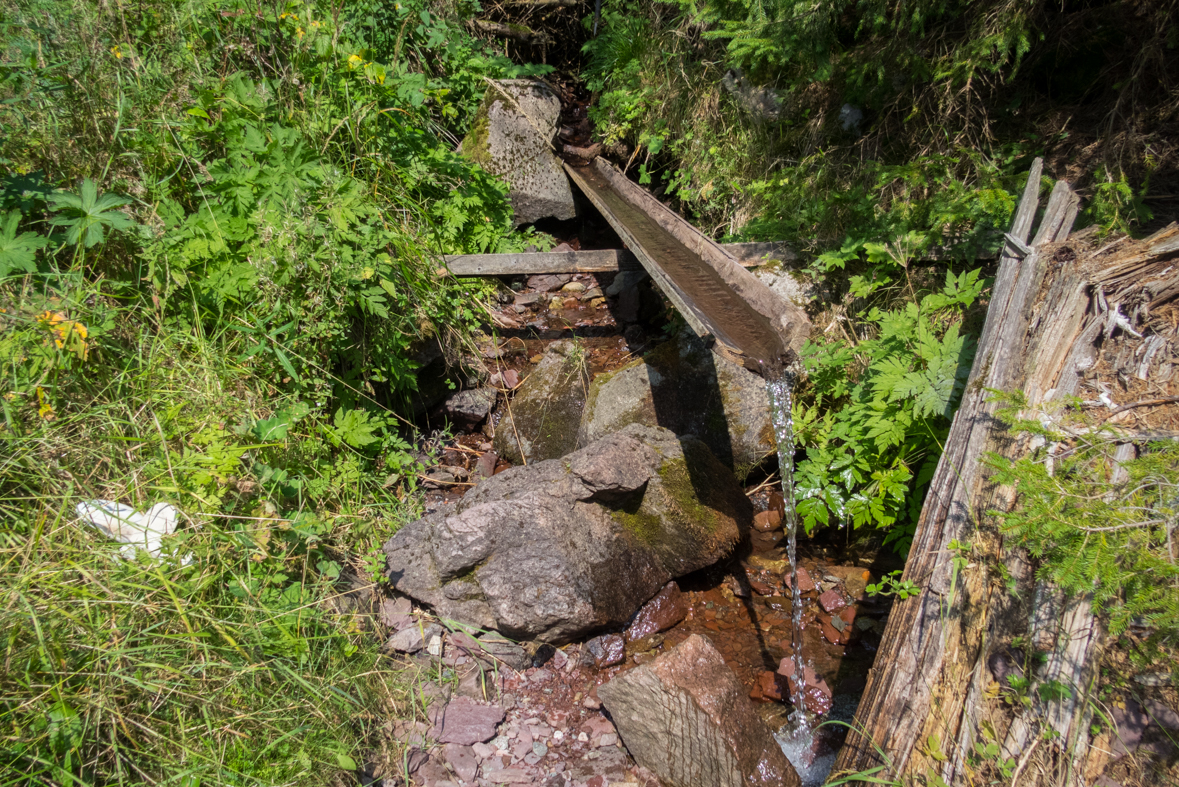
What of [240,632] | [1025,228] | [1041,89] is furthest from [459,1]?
[240,632]

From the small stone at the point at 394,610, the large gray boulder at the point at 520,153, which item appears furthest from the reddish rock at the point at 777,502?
the large gray boulder at the point at 520,153

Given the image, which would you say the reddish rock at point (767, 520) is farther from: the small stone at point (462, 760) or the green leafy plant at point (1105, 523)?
the small stone at point (462, 760)

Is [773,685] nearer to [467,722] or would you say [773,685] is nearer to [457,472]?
A: [467,722]

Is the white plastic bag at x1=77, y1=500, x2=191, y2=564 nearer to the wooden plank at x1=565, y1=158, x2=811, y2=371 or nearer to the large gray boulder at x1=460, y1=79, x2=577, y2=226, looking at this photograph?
the wooden plank at x1=565, y1=158, x2=811, y2=371

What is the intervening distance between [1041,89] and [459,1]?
5.76m

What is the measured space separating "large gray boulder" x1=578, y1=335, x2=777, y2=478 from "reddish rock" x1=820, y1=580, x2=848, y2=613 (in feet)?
3.12

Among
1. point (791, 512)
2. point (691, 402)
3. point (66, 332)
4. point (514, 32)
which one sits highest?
point (514, 32)

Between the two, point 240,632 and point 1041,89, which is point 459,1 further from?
point 240,632

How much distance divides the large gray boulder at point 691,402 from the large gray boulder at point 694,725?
1721 mm

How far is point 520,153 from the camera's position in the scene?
20.5ft

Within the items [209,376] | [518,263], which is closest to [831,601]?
[518,263]

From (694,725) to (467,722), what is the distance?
105cm

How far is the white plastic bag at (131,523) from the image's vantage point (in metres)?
2.30

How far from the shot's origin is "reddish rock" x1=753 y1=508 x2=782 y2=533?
3.95m
